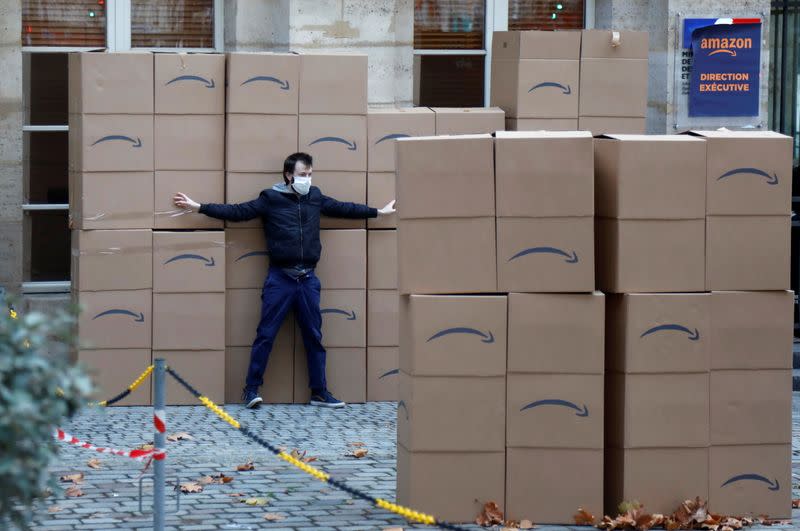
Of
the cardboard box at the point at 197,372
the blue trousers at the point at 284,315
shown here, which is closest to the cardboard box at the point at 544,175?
the blue trousers at the point at 284,315

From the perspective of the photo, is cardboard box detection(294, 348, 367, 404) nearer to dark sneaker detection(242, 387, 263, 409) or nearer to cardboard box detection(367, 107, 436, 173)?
dark sneaker detection(242, 387, 263, 409)

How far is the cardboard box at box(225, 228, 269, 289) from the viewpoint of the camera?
11.3m

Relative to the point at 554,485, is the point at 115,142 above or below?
above

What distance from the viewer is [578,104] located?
11648mm

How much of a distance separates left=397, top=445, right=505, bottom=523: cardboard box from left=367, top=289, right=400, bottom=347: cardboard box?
3.95 m

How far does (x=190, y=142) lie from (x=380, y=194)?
155cm

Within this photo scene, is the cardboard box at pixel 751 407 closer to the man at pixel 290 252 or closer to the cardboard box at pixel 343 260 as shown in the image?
the man at pixel 290 252

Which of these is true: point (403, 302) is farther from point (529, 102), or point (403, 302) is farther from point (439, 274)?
point (529, 102)

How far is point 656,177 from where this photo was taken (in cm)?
767

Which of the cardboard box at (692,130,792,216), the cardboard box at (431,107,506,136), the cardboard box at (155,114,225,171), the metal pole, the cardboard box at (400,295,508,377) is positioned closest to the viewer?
the metal pole

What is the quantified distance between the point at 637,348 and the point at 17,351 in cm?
401

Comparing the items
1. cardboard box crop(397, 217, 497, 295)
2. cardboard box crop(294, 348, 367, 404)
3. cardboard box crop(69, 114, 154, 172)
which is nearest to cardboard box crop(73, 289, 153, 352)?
cardboard box crop(69, 114, 154, 172)

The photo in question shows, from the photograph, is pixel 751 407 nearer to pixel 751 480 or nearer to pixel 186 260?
pixel 751 480

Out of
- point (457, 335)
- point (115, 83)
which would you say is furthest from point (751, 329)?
point (115, 83)
